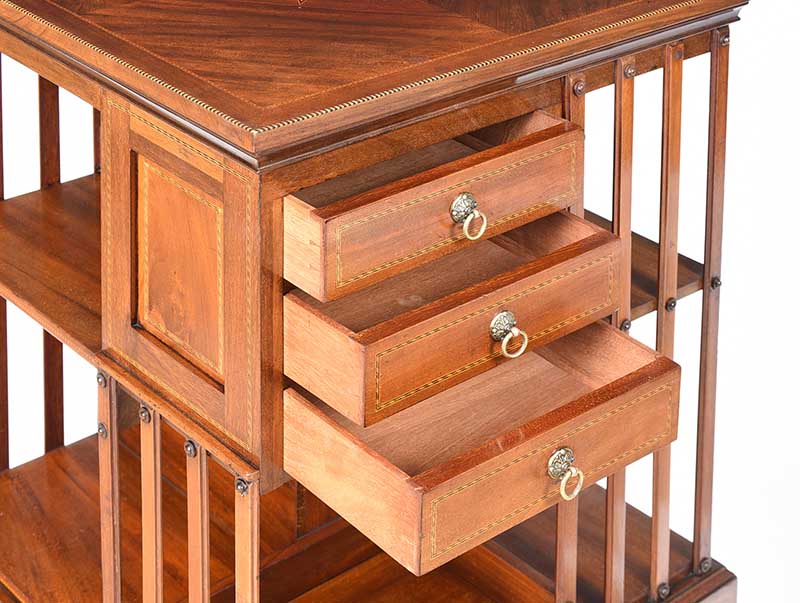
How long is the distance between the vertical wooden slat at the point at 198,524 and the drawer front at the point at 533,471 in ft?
1.29

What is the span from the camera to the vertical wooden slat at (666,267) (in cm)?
264

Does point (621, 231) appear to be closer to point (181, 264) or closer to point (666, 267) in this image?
point (666, 267)

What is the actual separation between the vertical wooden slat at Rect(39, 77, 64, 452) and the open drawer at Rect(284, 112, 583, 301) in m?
0.74

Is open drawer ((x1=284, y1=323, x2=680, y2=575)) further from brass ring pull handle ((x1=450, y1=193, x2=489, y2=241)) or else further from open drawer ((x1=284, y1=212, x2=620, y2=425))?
brass ring pull handle ((x1=450, y1=193, x2=489, y2=241))

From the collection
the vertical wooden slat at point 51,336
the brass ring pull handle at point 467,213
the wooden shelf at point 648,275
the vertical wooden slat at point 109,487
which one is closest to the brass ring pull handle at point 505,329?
the brass ring pull handle at point 467,213

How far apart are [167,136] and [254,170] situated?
0.59ft

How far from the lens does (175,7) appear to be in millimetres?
2504

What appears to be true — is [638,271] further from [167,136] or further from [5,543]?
[5,543]

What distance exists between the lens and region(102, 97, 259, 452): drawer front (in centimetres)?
228

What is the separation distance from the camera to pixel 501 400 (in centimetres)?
257

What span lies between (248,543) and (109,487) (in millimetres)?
340

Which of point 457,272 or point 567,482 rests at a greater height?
point 457,272

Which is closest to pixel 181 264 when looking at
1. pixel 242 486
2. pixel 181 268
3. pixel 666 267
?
→ pixel 181 268

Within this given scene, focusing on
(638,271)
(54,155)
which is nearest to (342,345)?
(638,271)
